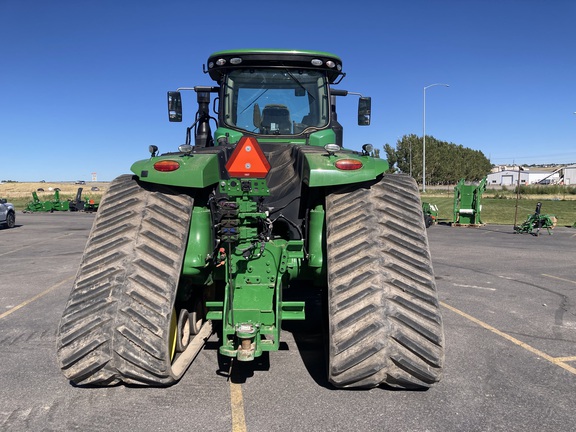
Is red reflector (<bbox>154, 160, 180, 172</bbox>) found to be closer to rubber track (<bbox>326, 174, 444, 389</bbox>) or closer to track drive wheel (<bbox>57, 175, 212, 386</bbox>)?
track drive wheel (<bbox>57, 175, 212, 386</bbox>)

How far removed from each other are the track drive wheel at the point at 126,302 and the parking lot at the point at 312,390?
0.28 metres

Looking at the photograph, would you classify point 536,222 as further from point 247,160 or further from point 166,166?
point 166,166

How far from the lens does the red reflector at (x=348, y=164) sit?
12.5 feet

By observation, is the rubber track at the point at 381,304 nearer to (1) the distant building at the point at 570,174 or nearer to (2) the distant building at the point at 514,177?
(1) the distant building at the point at 570,174

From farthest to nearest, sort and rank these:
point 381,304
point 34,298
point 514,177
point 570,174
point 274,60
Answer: point 514,177 < point 570,174 < point 34,298 < point 274,60 < point 381,304

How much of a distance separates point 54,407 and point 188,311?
4.72 ft

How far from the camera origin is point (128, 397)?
3613mm

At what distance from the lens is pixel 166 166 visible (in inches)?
151

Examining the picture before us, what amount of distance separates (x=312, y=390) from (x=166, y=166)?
218 centimetres

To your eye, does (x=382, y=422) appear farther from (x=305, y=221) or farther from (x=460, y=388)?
(x=305, y=221)

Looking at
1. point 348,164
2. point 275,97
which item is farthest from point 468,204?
point 348,164

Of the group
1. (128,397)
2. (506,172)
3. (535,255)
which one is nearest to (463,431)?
(128,397)

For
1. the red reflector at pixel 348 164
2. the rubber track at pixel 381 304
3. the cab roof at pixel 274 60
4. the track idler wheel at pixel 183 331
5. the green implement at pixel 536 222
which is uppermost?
the cab roof at pixel 274 60

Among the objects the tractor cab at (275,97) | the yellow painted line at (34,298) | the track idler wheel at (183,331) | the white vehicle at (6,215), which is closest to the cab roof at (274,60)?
the tractor cab at (275,97)
